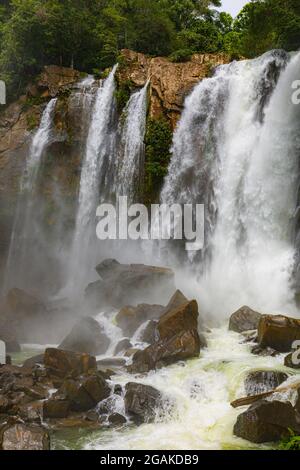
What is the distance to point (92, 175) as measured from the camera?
2662cm

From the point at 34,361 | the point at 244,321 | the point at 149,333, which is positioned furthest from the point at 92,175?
the point at 34,361

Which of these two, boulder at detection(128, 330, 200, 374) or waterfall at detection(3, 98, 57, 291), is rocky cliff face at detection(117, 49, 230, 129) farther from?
boulder at detection(128, 330, 200, 374)

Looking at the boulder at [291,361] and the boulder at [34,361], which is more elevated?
the boulder at [291,361]

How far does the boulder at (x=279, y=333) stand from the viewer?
13.5 metres

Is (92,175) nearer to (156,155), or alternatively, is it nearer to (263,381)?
(156,155)

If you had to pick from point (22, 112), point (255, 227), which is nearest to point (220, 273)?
point (255, 227)

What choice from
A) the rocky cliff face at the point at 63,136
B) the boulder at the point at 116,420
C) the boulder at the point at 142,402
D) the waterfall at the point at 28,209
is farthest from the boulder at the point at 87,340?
the waterfall at the point at 28,209

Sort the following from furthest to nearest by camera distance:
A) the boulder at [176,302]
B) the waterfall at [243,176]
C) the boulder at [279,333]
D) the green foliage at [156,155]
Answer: the green foliage at [156,155] → the waterfall at [243,176] → the boulder at [176,302] → the boulder at [279,333]

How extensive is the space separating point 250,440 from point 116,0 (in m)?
34.1

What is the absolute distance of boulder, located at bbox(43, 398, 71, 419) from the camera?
11.2 metres

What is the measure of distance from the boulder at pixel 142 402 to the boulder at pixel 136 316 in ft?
15.8

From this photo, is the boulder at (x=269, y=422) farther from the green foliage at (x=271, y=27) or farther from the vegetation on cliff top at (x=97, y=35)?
the green foliage at (x=271, y=27)

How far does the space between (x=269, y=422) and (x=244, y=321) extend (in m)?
6.20

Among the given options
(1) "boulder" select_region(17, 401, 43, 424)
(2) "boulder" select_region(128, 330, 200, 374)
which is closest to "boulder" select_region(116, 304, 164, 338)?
(2) "boulder" select_region(128, 330, 200, 374)
